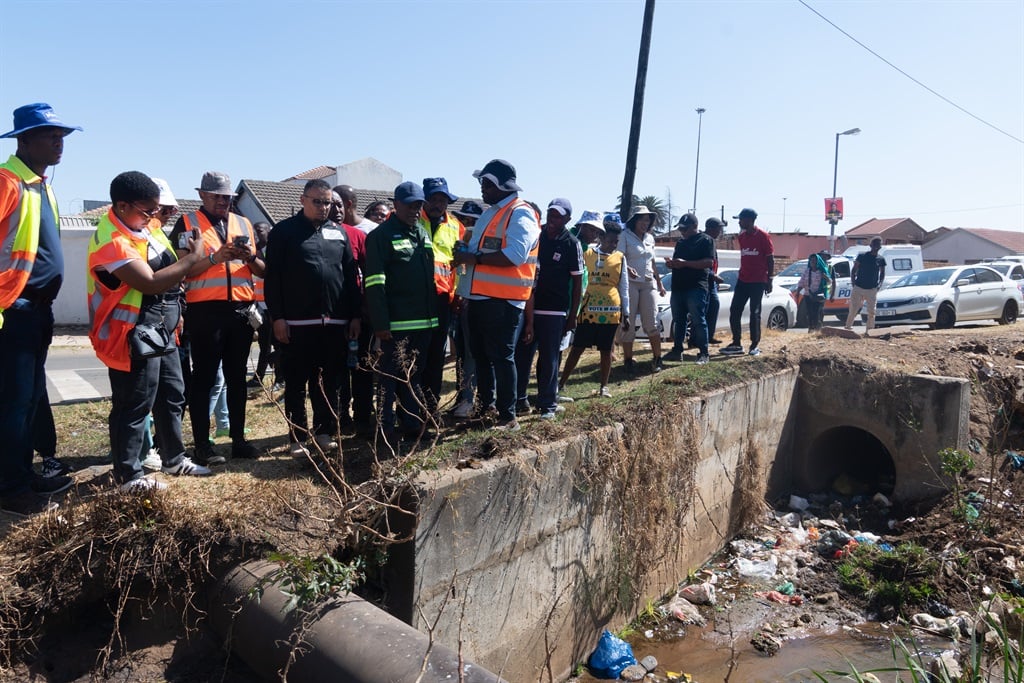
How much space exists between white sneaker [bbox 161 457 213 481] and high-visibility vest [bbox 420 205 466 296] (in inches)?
78.8

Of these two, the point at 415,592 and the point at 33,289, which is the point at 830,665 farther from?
the point at 33,289

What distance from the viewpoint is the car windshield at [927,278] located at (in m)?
16.0

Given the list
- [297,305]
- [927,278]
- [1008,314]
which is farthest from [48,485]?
[1008,314]

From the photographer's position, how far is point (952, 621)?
6.84 m

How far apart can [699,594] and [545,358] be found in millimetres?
2911

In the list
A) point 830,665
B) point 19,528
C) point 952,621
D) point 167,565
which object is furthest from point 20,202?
point 952,621

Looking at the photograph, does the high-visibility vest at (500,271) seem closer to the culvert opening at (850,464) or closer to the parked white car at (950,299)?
the culvert opening at (850,464)

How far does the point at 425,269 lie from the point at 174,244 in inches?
67.4

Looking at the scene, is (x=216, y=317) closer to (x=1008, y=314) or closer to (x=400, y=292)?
(x=400, y=292)

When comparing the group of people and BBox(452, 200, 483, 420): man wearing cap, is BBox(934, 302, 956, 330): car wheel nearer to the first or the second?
the group of people

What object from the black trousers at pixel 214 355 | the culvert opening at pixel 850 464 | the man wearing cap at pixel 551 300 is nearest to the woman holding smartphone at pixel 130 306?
the black trousers at pixel 214 355

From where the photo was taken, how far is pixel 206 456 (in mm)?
5109

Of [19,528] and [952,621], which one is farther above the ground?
[19,528]

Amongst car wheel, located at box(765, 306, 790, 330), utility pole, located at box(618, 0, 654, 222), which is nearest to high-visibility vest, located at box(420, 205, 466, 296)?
utility pole, located at box(618, 0, 654, 222)
